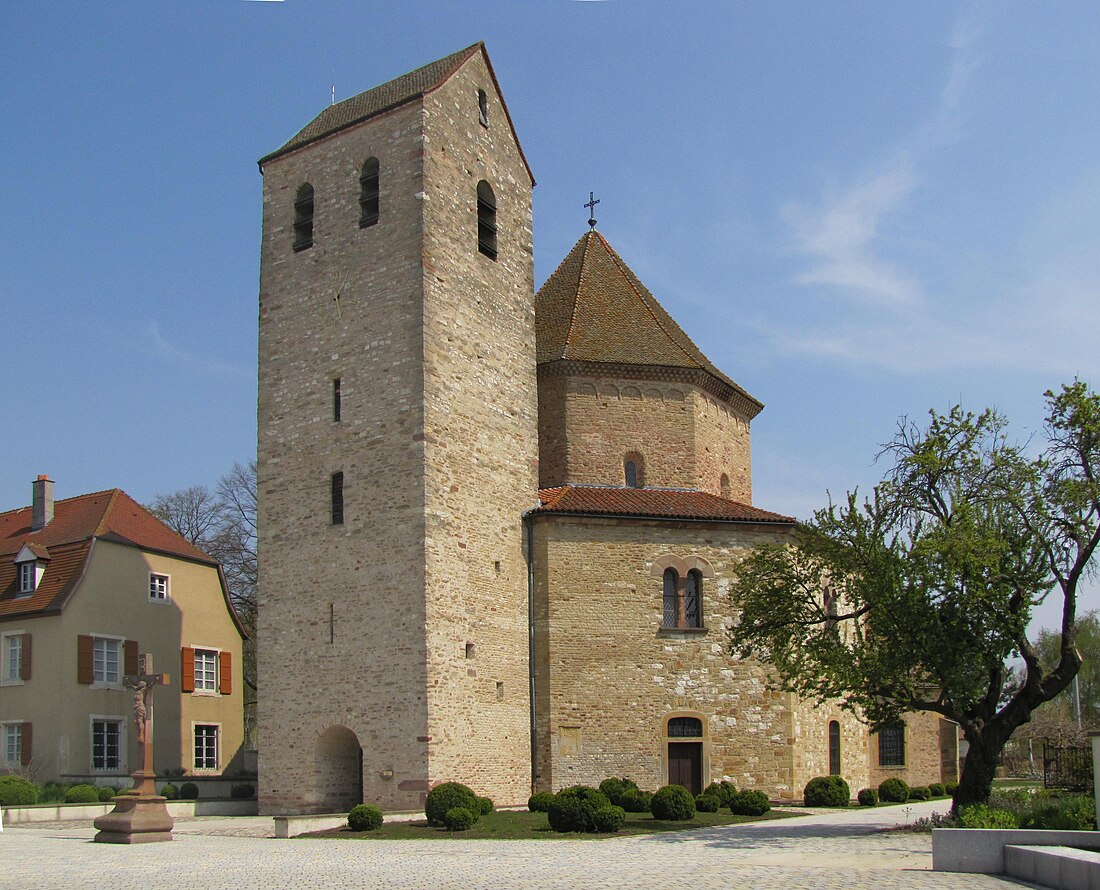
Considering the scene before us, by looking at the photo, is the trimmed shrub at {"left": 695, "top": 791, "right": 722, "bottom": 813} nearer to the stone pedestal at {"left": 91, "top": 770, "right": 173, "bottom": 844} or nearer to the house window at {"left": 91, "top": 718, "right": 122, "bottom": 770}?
the stone pedestal at {"left": 91, "top": 770, "right": 173, "bottom": 844}

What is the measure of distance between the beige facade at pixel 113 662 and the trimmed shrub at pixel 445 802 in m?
11.3

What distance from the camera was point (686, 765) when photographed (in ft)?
94.2

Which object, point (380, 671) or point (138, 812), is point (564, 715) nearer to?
point (380, 671)

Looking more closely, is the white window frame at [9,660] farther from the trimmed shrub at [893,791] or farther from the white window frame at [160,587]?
the trimmed shrub at [893,791]

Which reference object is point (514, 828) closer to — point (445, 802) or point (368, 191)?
point (445, 802)

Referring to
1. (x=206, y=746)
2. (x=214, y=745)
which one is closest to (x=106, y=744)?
(x=206, y=746)

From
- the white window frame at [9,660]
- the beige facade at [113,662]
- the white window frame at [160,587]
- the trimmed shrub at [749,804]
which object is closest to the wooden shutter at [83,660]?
the beige facade at [113,662]

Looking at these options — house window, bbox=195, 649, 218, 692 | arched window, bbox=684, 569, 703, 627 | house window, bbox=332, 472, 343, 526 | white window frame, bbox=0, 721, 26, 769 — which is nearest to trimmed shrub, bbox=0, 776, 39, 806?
white window frame, bbox=0, 721, 26, 769

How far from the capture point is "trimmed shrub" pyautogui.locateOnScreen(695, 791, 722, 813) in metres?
26.0

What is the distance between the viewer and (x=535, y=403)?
3086 centimetres

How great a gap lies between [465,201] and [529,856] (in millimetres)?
17469

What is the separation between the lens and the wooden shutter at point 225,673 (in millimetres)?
37344

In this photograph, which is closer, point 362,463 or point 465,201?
point 362,463

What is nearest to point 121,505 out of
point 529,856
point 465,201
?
point 465,201
